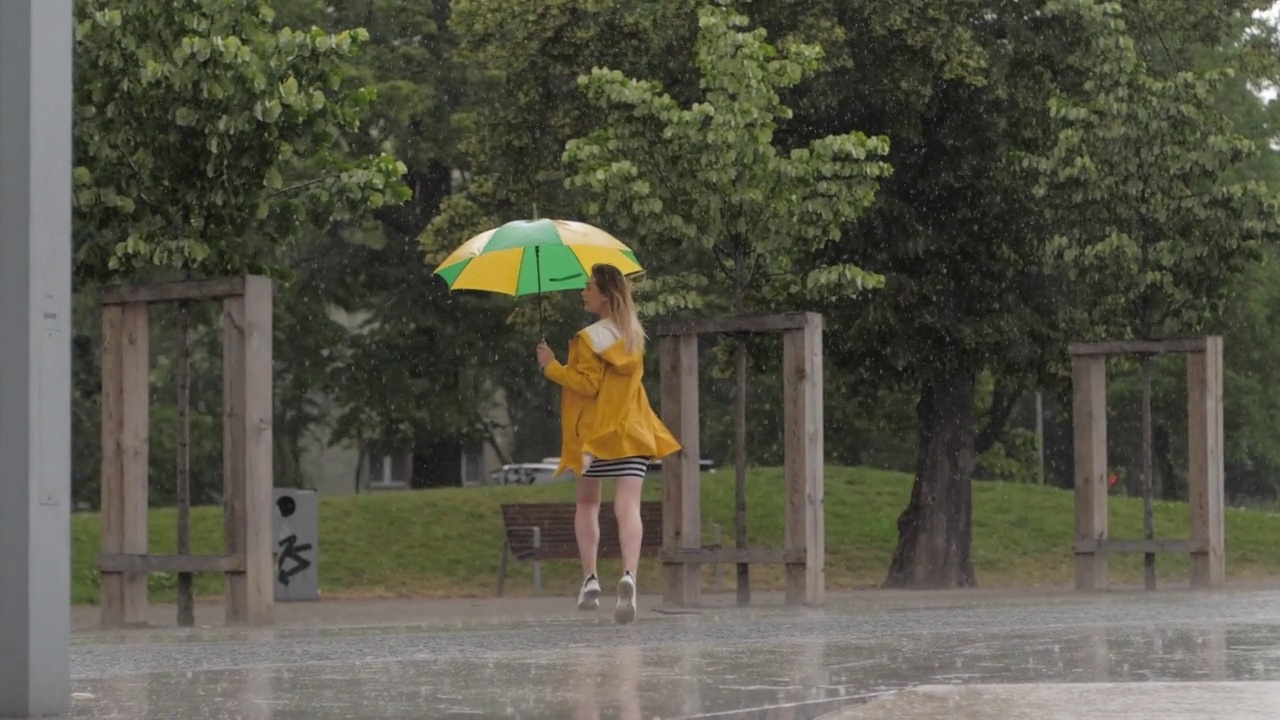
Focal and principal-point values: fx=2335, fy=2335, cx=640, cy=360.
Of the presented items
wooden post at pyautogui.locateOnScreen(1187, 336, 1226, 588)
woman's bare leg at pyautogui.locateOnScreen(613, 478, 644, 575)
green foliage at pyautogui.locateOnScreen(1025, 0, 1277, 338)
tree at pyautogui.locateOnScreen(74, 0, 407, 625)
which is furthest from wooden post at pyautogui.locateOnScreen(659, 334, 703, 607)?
wooden post at pyautogui.locateOnScreen(1187, 336, 1226, 588)

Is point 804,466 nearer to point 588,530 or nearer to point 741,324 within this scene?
point 741,324

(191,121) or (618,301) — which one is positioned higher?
(191,121)

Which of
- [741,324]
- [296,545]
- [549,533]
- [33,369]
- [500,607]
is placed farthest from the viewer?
[549,533]

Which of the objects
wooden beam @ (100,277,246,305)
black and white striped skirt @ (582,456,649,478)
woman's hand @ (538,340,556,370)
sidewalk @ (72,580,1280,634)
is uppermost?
wooden beam @ (100,277,246,305)

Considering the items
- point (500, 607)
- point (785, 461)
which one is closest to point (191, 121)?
point (785, 461)

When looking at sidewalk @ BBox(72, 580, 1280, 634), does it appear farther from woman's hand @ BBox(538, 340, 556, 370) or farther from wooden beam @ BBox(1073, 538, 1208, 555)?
woman's hand @ BBox(538, 340, 556, 370)

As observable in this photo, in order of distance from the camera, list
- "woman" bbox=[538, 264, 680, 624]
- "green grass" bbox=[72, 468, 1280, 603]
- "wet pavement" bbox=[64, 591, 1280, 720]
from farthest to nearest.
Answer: "green grass" bbox=[72, 468, 1280, 603]
"woman" bbox=[538, 264, 680, 624]
"wet pavement" bbox=[64, 591, 1280, 720]

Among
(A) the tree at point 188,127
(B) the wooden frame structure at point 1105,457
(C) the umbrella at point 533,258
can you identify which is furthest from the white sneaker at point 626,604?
(B) the wooden frame structure at point 1105,457

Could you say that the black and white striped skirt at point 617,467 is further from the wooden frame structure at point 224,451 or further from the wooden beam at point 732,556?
the wooden beam at point 732,556

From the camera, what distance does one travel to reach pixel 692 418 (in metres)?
17.5

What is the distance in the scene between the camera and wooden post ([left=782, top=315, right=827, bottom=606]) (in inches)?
663

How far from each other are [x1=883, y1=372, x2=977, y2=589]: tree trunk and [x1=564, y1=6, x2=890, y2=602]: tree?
306 inches

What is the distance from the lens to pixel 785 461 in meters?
16.5

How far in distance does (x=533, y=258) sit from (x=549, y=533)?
9.96 metres
